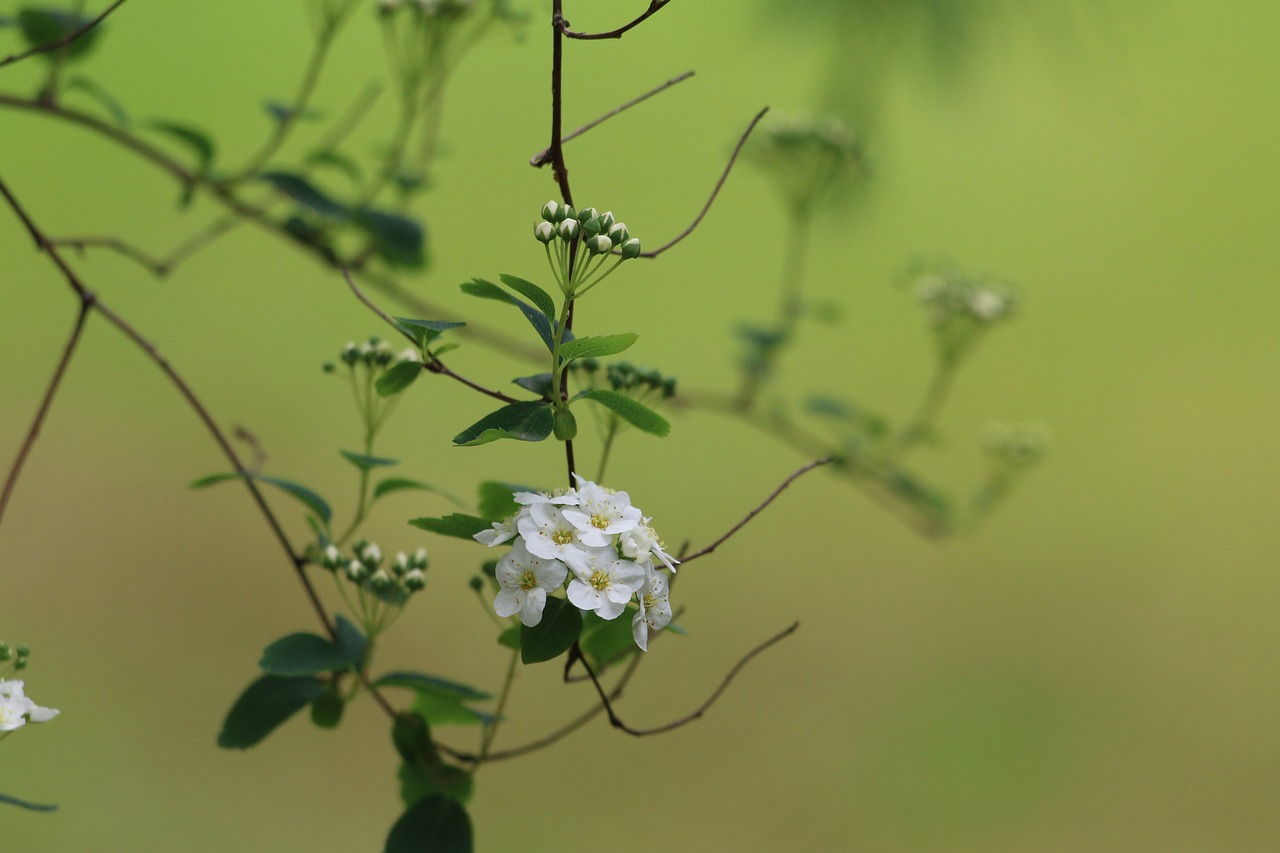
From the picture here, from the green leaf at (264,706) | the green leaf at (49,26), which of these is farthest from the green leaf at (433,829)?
the green leaf at (49,26)

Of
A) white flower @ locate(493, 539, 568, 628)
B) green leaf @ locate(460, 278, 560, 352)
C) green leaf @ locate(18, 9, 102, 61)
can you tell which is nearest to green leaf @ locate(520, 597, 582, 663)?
white flower @ locate(493, 539, 568, 628)

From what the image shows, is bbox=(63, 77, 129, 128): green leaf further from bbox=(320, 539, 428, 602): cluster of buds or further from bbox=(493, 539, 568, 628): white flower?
bbox=(493, 539, 568, 628): white flower

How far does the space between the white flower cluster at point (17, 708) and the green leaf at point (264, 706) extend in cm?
10

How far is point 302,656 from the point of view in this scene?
0.54 meters

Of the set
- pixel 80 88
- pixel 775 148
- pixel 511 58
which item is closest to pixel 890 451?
pixel 775 148

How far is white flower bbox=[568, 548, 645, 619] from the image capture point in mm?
409

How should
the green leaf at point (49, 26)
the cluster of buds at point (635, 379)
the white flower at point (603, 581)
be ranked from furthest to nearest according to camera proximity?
the green leaf at point (49, 26) < the cluster of buds at point (635, 379) < the white flower at point (603, 581)

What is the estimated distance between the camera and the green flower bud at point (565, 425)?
1.42 feet

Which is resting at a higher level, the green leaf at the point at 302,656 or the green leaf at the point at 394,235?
the green leaf at the point at 394,235

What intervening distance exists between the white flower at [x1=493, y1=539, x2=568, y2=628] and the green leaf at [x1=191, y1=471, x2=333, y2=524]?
0.20m

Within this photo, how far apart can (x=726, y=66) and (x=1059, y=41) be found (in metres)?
1.09

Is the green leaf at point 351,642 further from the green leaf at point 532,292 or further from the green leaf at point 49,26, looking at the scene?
the green leaf at point 49,26

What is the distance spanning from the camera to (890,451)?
4.09 feet

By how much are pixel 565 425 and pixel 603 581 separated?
7cm
